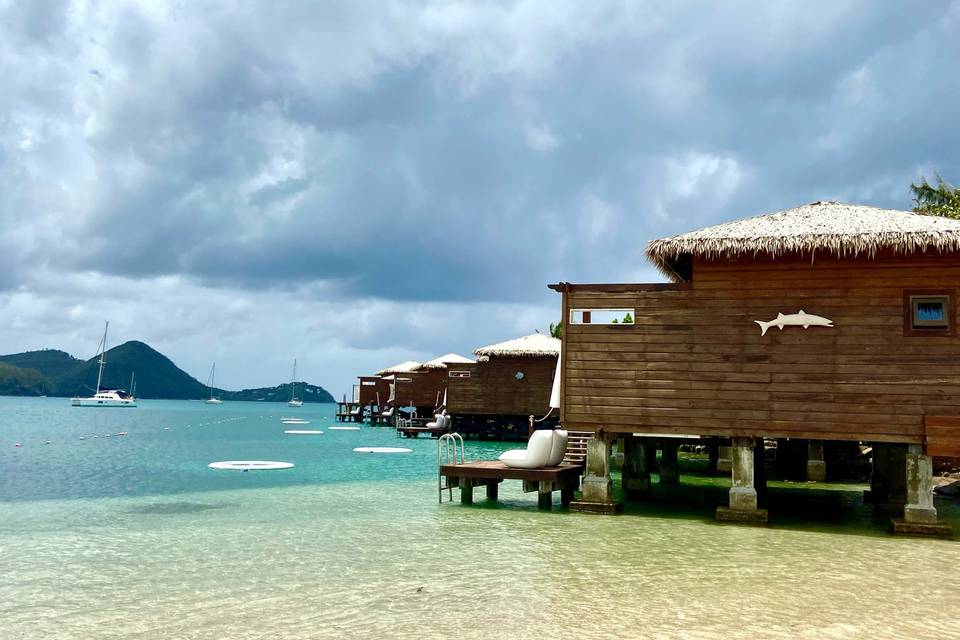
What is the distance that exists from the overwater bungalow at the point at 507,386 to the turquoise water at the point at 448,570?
64.2 ft

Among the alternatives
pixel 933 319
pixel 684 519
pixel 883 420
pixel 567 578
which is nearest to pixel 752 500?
pixel 684 519

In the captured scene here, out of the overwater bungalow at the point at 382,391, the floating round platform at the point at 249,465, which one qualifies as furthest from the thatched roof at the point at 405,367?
the floating round platform at the point at 249,465

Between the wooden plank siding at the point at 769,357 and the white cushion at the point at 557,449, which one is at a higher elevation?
the wooden plank siding at the point at 769,357

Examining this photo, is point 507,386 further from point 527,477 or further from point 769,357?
point 769,357

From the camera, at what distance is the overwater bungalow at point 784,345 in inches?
466

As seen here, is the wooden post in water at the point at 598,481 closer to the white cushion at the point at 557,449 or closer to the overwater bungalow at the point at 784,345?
the overwater bungalow at the point at 784,345

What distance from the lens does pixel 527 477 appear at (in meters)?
13.8

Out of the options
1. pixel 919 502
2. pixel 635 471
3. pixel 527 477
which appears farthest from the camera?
pixel 635 471

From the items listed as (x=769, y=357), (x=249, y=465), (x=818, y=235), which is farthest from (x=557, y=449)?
(x=249, y=465)

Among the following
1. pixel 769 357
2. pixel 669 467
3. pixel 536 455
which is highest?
pixel 769 357

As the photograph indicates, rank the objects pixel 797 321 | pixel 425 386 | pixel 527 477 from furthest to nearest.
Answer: pixel 425 386 < pixel 527 477 < pixel 797 321

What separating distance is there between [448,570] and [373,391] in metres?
55.0

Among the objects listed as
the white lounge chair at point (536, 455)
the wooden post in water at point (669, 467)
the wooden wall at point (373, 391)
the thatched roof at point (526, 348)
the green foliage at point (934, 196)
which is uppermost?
the green foliage at point (934, 196)

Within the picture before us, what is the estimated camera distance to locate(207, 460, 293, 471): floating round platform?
79.0 ft
